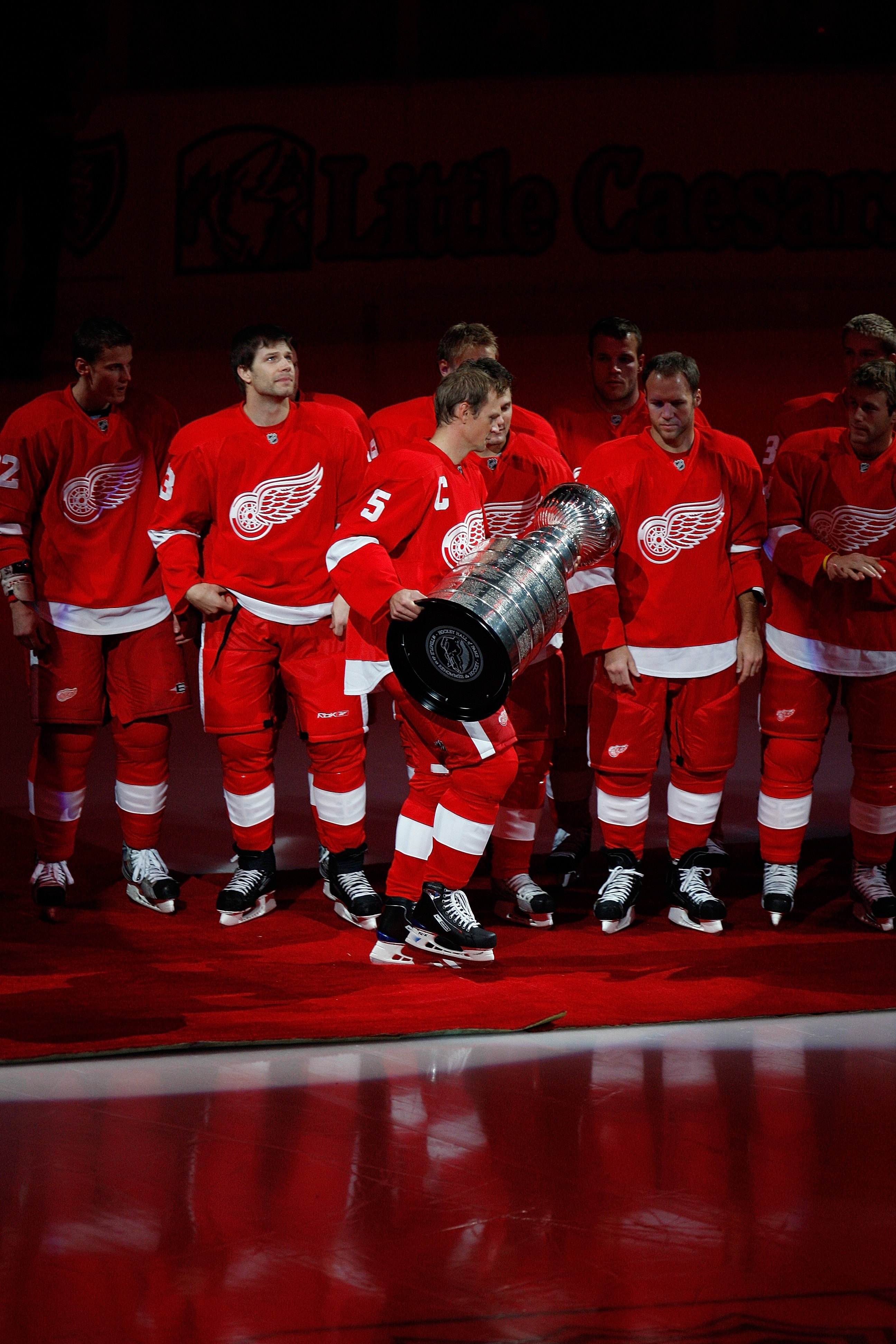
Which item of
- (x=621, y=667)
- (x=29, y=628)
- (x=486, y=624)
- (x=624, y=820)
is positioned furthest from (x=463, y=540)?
(x=29, y=628)

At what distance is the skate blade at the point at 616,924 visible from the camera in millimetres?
4098

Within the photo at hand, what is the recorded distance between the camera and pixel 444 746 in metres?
3.69

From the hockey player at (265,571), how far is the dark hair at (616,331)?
938mm

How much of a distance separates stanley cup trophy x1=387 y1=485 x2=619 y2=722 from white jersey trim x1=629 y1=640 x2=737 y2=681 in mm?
516

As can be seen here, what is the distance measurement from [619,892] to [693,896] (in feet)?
0.69

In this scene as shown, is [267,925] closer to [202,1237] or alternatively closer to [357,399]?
[202,1237]

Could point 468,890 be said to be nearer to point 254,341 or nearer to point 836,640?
point 836,640

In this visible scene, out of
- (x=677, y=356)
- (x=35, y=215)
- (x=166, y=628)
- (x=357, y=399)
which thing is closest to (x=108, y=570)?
(x=166, y=628)

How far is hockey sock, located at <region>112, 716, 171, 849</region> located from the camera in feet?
14.4

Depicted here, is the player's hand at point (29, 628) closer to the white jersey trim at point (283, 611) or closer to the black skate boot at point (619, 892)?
the white jersey trim at point (283, 611)

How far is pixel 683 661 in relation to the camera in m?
4.13

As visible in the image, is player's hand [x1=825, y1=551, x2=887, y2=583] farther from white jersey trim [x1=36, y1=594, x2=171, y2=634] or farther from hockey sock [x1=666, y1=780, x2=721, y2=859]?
white jersey trim [x1=36, y1=594, x2=171, y2=634]

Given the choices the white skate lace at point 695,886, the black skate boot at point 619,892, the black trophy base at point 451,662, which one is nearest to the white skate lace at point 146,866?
the black trophy base at point 451,662

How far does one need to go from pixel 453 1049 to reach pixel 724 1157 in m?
0.72
